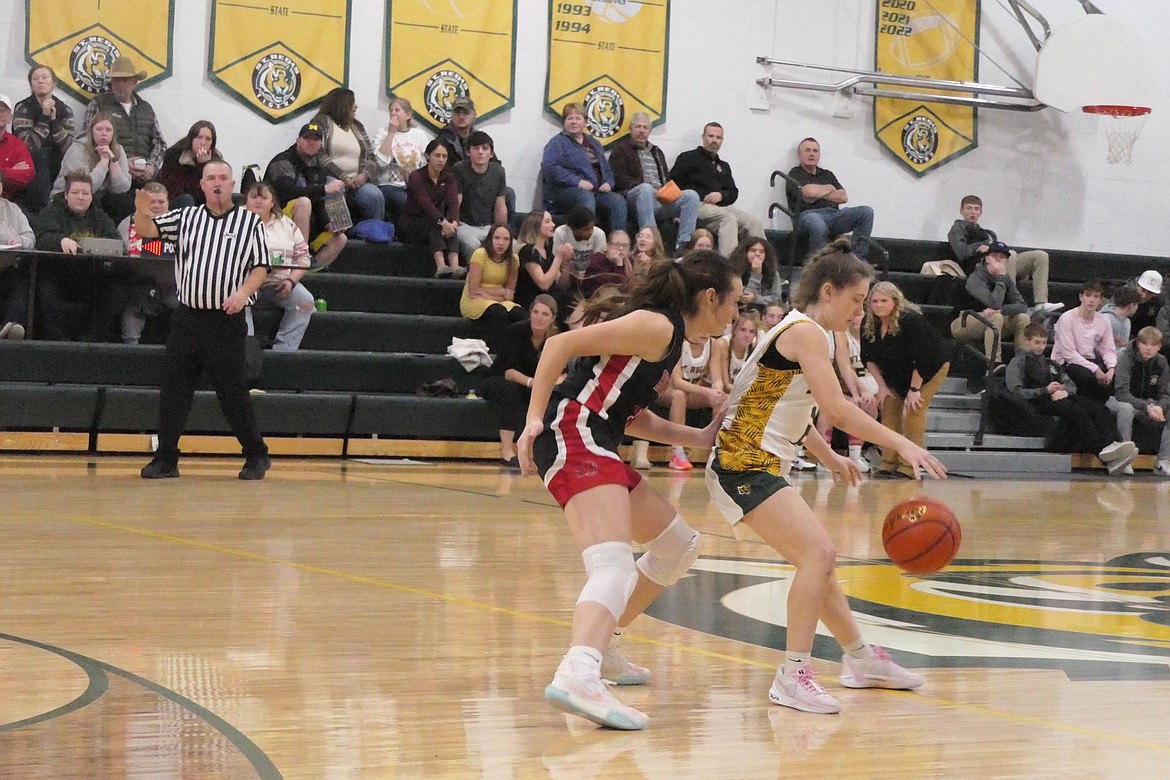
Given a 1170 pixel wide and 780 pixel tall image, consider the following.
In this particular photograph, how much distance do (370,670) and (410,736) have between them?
66 centimetres

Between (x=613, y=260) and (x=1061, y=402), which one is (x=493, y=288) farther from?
(x=1061, y=402)

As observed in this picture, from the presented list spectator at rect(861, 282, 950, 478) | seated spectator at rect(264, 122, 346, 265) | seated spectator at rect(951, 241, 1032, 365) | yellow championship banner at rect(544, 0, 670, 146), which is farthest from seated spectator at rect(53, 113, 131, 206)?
seated spectator at rect(951, 241, 1032, 365)

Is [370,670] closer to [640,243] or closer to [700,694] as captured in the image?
[700,694]

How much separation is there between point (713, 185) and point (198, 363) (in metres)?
6.70

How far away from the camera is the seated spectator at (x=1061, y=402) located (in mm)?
12703

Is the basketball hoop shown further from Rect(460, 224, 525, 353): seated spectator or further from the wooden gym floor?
the wooden gym floor

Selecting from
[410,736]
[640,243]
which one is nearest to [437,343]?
[640,243]

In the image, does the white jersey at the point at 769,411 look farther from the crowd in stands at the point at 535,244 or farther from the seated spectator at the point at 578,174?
the seated spectator at the point at 578,174

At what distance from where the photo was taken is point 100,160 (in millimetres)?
11008

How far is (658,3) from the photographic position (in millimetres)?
14727

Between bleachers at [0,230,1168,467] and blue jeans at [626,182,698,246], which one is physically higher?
blue jeans at [626,182,698,246]

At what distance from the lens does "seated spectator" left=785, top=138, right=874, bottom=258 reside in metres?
14.2

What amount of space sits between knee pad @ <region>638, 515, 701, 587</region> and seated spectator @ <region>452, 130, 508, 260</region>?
8874mm

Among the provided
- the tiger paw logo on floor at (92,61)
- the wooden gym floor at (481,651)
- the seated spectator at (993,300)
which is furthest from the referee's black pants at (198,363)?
the seated spectator at (993,300)
